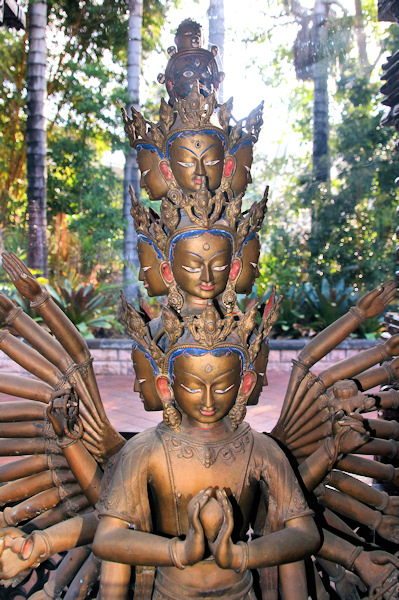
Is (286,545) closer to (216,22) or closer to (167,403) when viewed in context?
(167,403)

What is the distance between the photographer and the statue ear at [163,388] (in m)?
1.98

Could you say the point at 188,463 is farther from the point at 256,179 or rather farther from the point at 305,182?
the point at 256,179

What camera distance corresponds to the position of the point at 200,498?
5.26ft

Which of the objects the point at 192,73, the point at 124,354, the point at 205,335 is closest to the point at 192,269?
the point at 205,335

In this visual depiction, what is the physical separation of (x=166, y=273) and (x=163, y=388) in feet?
1.70

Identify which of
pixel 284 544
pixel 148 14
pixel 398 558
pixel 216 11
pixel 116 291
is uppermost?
pixel 148 14

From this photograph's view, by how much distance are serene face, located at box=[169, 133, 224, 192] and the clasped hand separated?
1.32 m

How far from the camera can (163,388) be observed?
6.54 feet

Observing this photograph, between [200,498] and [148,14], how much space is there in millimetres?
14408

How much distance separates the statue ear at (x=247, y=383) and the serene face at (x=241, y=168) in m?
0.85

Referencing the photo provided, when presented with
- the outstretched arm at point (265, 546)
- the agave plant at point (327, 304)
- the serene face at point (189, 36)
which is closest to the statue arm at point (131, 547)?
the outstretched arm at point (265, 546)

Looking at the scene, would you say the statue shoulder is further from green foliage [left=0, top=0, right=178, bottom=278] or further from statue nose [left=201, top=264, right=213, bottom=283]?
green foliage [left=0, top=0, right=178, bottom=278]

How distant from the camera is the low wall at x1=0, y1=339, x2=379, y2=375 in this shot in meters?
7.64

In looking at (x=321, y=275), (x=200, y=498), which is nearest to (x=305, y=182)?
(x=321, y=275)
